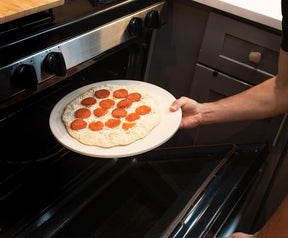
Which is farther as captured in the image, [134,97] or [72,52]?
[134,97]

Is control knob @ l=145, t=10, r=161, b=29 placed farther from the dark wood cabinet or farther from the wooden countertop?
the wooden countertop

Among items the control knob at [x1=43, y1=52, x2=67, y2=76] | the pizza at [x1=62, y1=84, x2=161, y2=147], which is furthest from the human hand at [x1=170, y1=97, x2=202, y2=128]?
the control knob at [x1=43, y1=52, x2=67, y2=76]

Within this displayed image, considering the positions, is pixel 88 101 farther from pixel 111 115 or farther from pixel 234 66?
pixel 234 66

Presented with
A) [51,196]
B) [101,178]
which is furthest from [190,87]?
[51,196]

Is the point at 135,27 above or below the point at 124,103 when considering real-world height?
above

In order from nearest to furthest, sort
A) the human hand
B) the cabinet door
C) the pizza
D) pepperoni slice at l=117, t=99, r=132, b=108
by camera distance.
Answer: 1. the pizza
2. pepperoni slice at l=117, t=99, r=132, b=108
3. the human hand
4. the cabinet door

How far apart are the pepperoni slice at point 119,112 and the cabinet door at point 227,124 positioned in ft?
1.42

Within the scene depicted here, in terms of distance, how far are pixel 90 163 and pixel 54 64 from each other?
1.22ft

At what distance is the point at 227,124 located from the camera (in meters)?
1.29

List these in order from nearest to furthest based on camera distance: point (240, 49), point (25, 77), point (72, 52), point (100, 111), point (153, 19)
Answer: point (25, 77) → point (72, 52) → point (100, 111) → point (153, 19) → point (240, 49)

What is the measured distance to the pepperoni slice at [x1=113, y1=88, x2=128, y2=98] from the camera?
0.95 metres

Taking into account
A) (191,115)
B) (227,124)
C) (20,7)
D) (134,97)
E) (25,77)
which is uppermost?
(20,7)

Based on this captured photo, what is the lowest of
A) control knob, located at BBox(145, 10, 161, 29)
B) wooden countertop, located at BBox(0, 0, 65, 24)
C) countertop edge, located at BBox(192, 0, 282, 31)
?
control knob, located at BBox(145, 10, 161, 29)

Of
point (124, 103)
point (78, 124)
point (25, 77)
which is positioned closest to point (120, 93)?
point (124, 103)
